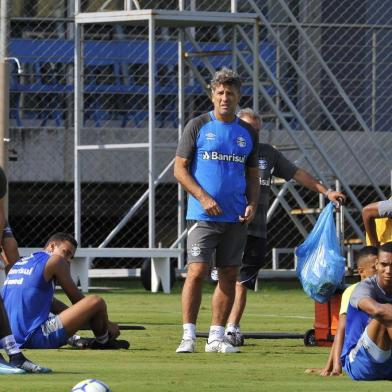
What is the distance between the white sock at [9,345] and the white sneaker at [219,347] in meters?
2.24

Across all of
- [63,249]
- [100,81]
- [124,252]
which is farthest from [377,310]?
[100,81]

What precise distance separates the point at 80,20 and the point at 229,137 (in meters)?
9.89

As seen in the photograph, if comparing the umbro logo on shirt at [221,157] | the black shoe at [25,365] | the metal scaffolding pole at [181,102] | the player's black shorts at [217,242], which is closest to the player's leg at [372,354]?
the black shoe at [25,365]

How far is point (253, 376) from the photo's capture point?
923 centimetres

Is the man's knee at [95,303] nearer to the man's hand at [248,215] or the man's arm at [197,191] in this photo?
the man's arm at [197,191]

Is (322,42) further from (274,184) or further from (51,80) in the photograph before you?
(51,80)

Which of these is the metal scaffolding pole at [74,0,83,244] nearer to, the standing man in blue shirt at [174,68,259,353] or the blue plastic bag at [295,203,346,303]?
the blue plastic bag at [295,203,346,303]

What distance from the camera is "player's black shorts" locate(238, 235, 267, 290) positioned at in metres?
12.8

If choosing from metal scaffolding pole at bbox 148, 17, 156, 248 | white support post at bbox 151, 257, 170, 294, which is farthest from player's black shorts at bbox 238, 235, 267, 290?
metal scaffolding pole at bbox 148, 17, 156, 248

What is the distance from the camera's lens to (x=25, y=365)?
30.2 feet

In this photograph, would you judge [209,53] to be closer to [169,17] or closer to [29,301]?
[169,17]

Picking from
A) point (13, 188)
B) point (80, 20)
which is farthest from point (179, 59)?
point (13, 188)

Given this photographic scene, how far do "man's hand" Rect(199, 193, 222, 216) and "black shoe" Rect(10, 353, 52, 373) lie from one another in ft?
7.77

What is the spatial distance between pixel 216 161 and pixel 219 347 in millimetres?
1363
